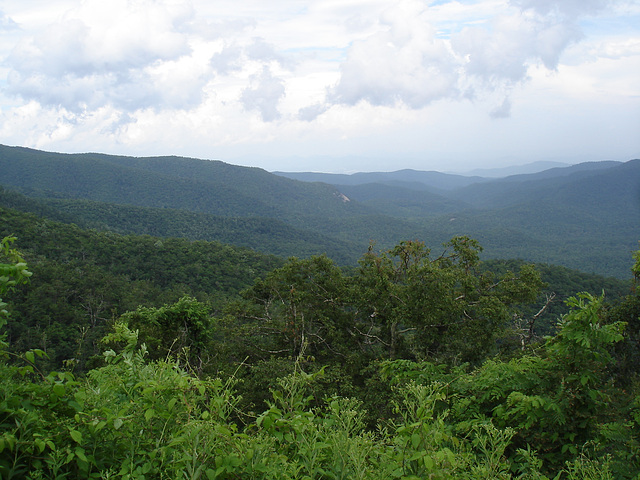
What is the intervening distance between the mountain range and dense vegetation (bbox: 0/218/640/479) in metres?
60.6

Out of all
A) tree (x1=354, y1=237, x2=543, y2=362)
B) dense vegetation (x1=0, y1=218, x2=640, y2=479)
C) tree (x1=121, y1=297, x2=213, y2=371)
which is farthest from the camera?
tree (x1=121, y1=297, x2=213, y2=371)

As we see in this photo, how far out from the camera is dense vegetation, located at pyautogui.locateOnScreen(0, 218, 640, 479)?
7.09 ft

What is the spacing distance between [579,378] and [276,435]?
3.05m

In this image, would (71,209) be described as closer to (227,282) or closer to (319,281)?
(227,282)

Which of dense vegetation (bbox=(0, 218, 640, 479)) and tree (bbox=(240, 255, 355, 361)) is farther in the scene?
tree (bbox=(240, 255, 355, 361))

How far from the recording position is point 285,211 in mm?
145500

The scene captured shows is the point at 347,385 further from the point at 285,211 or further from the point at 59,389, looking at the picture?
the point at 285,211

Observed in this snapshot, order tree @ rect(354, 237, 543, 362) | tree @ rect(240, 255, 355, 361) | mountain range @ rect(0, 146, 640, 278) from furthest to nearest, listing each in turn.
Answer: mountain range @ rect(0, 146, 640, 278), tree @ rect(240, 255, 355, 361), tree @ rect(354, 237, 543, 362)

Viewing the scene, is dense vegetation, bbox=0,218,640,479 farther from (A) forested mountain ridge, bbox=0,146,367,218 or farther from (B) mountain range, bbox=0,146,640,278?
(A) forested mountain ridge, bbox=0,146,367,218

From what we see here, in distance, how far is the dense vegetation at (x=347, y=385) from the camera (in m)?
2.16

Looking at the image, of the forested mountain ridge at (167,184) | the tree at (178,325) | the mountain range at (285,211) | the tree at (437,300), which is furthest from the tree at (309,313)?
the forested mountain ridge at (167,184)

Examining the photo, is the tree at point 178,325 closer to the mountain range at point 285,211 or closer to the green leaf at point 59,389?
the green leaf at point 59,389

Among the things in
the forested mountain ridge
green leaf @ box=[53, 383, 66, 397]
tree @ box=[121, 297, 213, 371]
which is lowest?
tree @ box=[121, 297, 213, 371]

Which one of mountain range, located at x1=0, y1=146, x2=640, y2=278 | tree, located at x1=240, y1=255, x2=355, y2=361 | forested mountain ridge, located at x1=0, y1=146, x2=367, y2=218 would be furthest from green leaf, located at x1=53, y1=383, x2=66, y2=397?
forested mountain ridge, located at x1=0, y1=146, x2=367, y2=218
